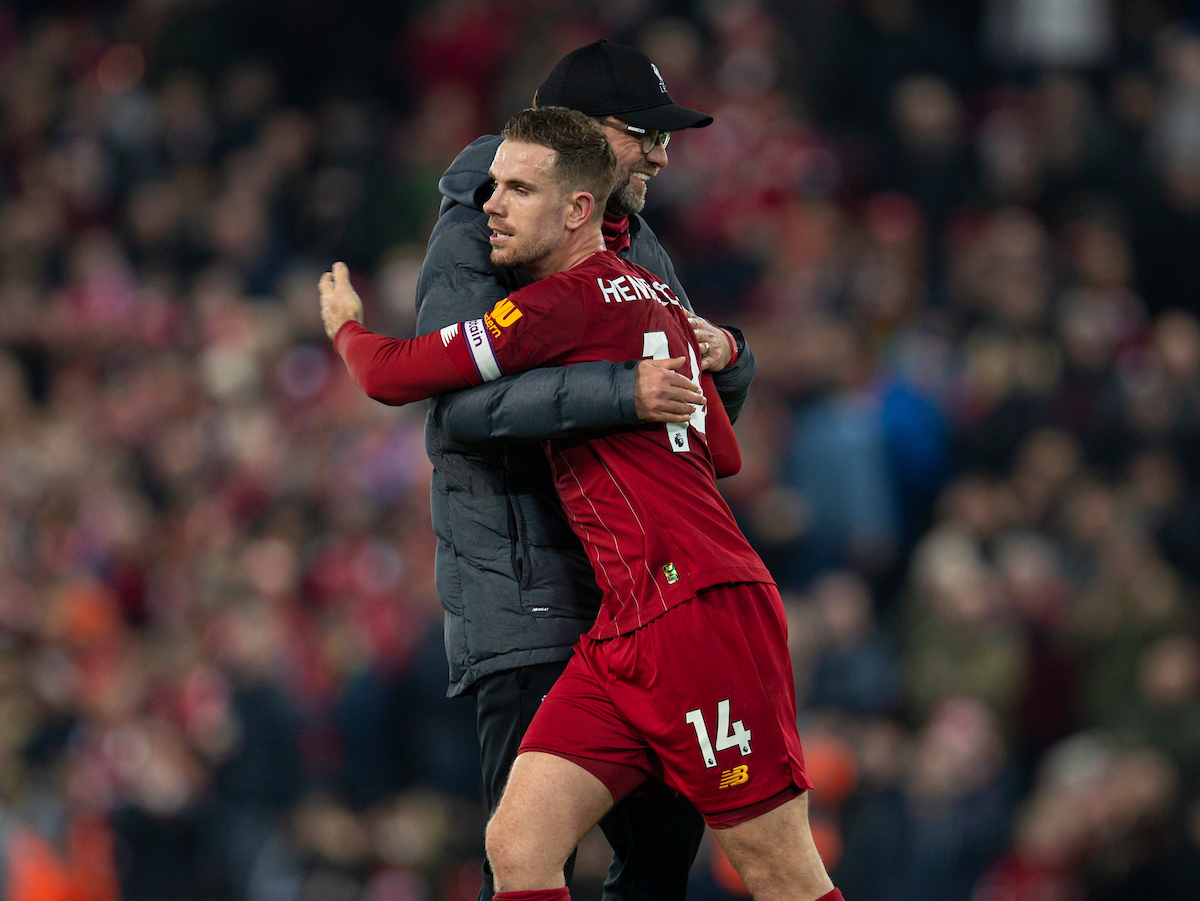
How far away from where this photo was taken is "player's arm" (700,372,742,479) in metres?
3.83

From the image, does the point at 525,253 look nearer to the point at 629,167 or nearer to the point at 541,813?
the point at 629,167

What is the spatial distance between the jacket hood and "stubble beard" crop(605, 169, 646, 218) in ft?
0.89

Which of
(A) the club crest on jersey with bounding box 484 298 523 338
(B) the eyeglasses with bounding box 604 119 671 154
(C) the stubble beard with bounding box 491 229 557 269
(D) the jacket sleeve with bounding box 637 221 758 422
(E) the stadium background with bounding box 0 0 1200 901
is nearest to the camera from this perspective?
(A) the club crest on jersey with bounding box 484 298 523 338

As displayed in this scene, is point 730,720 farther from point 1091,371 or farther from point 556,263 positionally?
point 1091,371

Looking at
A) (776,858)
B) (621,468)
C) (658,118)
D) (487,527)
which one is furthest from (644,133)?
(776,858)

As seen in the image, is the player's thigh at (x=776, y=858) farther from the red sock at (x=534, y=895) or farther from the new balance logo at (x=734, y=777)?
the red sock at (x=534, y=895)

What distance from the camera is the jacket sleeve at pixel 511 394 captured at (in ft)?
11.5

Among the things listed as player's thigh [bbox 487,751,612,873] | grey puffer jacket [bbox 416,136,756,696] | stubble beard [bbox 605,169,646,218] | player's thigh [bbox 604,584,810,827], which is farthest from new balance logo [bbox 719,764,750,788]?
stubble beard [bbox 605,169,646,218]

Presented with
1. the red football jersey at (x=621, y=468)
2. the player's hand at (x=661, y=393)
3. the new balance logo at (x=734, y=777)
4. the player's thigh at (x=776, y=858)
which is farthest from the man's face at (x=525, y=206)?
the player's thigh at (x=776, y=858)

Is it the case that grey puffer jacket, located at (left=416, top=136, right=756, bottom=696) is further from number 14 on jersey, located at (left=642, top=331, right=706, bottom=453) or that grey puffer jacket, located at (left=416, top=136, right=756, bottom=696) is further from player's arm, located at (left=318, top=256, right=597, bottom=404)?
number 14 on jersey, located at (left=642, top=331, right=706, bottom=453)

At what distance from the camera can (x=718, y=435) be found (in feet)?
12.6

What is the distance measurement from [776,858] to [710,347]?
110cm

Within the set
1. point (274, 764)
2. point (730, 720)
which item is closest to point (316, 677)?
point (274, 764)

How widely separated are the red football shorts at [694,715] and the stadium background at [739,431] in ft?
12.2
